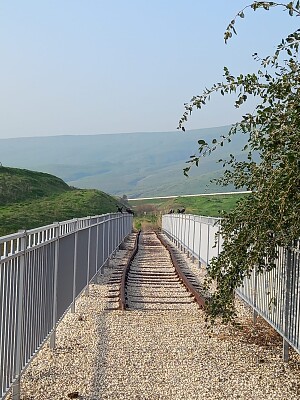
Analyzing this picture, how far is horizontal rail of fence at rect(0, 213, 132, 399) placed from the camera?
5.39m

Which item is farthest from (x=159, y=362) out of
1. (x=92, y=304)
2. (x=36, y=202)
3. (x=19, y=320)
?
(x=36, y=202)

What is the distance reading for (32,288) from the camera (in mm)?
6559

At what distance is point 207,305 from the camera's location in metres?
7.90

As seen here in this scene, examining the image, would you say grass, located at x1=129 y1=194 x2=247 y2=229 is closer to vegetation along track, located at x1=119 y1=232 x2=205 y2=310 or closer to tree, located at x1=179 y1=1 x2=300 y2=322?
vegetation along track, located at x1=119 y1=232 x2=205 y2=310

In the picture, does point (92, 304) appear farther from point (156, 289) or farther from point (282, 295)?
point (282, 295)

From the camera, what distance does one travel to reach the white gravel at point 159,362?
649 centimetres

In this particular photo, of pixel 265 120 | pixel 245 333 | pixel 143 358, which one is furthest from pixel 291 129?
pixel 245 333

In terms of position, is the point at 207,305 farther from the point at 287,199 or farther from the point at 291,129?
the point at 291,129

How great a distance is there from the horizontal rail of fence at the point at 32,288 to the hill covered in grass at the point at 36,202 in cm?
1532

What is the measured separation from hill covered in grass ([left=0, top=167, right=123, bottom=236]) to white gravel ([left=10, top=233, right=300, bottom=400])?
15.1 metres

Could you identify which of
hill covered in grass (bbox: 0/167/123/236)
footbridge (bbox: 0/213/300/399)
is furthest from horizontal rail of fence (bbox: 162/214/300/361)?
hill covered in grass (bbox: 0/167/123/236)

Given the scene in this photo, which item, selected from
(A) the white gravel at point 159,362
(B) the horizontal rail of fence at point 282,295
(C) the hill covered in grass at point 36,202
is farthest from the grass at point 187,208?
(B) the horizontal rail of fence at point 282,295

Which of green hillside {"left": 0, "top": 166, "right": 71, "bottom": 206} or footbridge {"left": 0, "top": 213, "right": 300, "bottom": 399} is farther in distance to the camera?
green hillside {"left": 0, "top": 166, "right": 71, "bottom": 206}

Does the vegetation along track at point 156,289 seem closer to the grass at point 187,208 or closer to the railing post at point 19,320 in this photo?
the railing post at point 19,320
